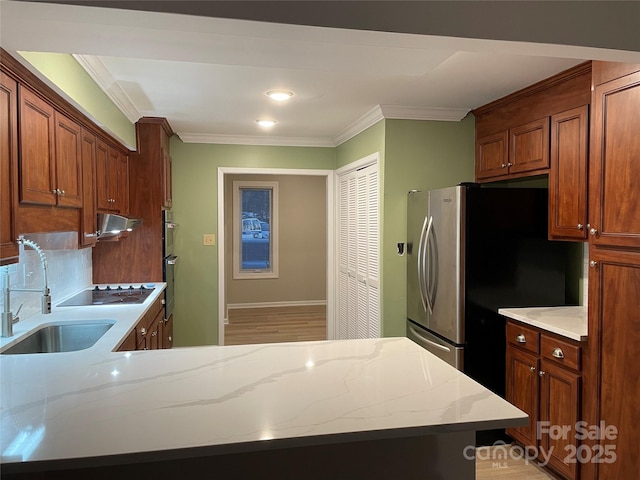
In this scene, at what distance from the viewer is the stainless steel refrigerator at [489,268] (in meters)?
3.09

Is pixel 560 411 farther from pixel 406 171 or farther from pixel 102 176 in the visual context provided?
pixel 102 176

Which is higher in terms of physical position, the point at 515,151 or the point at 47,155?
the point at 515,151

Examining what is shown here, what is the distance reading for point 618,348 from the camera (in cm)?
223

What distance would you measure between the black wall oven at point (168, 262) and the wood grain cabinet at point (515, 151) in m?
2.77

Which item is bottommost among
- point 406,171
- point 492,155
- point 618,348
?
point 618,348

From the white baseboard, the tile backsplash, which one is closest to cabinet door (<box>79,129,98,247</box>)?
the tile backsplash

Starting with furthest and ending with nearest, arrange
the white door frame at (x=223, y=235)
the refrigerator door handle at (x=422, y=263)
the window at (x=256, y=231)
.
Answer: the window at (x=256, y=231), the white door frame at (x=223, y=235), the refrigerator door handle at (x=422, y=263)

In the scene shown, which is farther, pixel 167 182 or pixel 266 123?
pixel 167 182

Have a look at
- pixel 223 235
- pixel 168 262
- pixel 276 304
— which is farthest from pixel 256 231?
pixel 168 262

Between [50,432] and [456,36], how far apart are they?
1597 millimetres

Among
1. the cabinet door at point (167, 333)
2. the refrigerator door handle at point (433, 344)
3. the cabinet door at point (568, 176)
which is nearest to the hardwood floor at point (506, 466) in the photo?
the refrigerator door handle at point (433, 344)

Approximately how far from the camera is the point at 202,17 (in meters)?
1.27

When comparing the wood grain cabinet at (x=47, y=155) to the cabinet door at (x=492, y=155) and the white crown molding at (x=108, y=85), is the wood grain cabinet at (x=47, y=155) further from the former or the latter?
the cabinet door at (x=492, y=155)

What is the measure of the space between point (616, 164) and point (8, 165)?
8.76 ft
